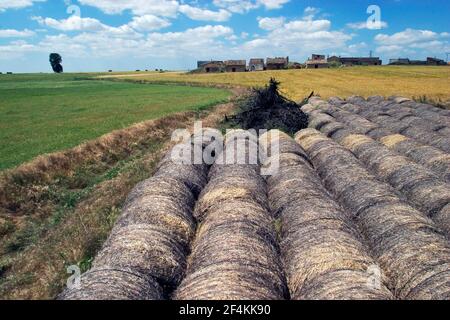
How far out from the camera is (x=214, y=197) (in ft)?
37.1

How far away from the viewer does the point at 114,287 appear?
22.7ft

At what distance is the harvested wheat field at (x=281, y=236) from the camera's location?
7.18 meters

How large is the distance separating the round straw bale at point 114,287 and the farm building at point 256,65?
111m

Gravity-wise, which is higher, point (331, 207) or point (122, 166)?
point (331, 207)

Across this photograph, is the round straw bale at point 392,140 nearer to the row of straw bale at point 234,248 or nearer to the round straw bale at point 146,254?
the row of straw bale at point 234,248

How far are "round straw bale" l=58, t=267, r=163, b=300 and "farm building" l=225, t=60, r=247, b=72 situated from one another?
107 meters

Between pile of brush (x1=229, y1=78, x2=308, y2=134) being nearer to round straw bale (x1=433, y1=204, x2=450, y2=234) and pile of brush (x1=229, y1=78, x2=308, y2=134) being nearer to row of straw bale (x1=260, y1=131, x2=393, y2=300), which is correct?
row of straw bale (x1=260, y1=131, x2=393, y2=300)

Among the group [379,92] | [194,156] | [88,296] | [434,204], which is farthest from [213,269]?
[379,92]

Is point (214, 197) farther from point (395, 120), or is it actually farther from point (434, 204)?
point (395, 120)

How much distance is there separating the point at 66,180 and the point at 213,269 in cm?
1323

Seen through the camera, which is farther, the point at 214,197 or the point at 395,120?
the point at 395,120

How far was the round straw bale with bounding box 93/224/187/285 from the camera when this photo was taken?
313 inches

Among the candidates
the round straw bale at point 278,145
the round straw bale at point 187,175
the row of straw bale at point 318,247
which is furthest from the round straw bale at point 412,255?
the round straw bale at point 278,145

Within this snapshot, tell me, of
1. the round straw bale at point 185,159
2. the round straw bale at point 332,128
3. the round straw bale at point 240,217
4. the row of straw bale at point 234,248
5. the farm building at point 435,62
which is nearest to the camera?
the row of straw bale at point 234,248
